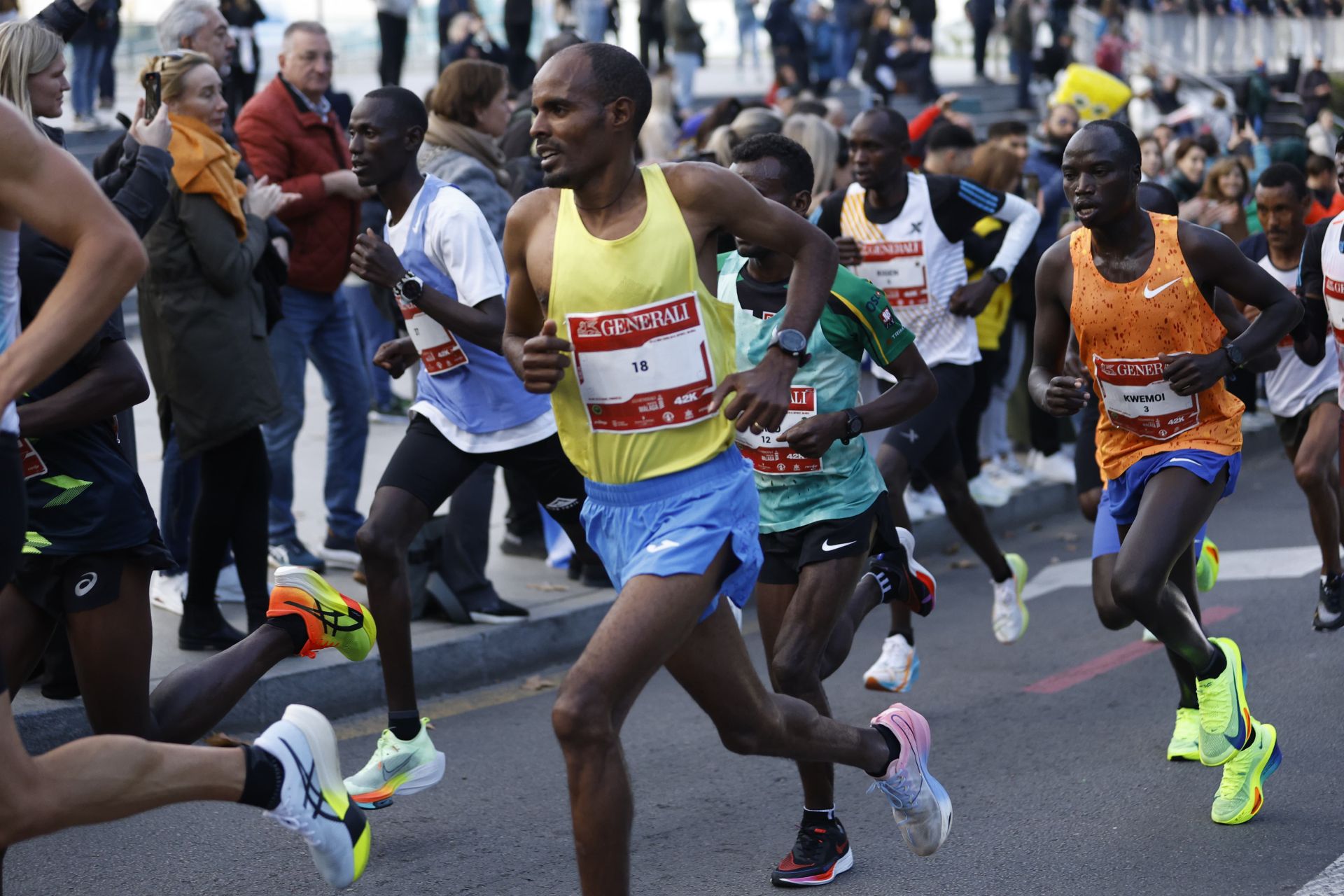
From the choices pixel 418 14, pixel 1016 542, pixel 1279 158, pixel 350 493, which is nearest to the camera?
pixel 350 493

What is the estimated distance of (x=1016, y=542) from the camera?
32.0ft

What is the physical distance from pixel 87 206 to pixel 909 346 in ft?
8.42

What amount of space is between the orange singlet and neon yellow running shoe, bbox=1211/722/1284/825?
897 mm

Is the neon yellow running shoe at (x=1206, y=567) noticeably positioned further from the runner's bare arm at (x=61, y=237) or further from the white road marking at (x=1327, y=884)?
the runner's bare arm at (x=61, y=237)

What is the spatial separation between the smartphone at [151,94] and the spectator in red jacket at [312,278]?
1.30m

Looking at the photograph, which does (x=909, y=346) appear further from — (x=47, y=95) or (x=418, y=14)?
(x=418, y=14)

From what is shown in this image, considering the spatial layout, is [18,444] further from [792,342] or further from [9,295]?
[792,342]

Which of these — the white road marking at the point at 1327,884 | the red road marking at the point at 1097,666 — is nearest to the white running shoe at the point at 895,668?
the red road marking at the point at 1097,666

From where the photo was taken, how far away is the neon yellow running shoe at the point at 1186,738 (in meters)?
5.50

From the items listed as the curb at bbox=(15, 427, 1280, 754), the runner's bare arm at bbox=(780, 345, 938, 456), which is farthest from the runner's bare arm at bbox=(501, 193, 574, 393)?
the curb at bbox=(15, 427, 1280, 754)

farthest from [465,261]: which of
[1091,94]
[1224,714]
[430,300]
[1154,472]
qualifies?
[1091,94]

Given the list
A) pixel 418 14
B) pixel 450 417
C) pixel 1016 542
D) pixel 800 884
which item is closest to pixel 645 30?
pixel 418 14

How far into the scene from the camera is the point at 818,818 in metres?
4.66

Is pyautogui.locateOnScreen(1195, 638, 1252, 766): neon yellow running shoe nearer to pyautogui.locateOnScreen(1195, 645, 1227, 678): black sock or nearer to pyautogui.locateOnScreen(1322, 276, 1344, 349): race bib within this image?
pyautogui.locateOnScreen(1195, 645, 1227, 678): black sock
